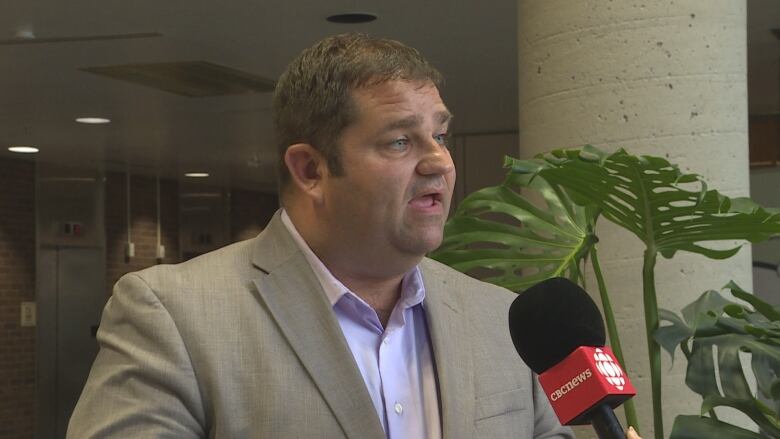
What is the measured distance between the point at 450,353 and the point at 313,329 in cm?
23

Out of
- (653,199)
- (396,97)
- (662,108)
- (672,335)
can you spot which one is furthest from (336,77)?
(662,108)

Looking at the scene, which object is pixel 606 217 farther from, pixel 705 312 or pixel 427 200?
pixel 427 200

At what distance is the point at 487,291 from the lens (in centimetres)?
205

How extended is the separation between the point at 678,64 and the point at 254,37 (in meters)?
4.20

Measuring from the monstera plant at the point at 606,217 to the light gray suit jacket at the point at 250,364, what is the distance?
50 centimetres

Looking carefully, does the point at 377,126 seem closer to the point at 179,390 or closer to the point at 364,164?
the point at 364,164

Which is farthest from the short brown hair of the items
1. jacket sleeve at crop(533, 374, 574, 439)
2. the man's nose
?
jacket sleeve at crop(533, 374, 574, 439)

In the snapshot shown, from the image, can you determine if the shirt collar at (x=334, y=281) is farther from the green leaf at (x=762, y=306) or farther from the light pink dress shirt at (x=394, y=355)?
the green leaf at (x=762, y=306)

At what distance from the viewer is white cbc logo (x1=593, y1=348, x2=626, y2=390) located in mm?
1290

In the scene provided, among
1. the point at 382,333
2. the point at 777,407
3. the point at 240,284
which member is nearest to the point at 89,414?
the point at 240,284

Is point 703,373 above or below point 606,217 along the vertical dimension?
below

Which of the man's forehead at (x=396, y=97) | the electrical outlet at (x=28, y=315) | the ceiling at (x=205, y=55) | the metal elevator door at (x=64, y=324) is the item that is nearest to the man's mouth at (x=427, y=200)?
the man's forehead at (x=396, y=97)

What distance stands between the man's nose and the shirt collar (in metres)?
0.22

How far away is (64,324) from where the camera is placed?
13484mm
